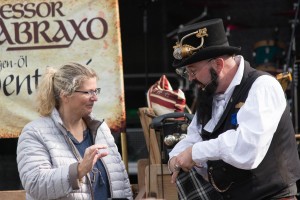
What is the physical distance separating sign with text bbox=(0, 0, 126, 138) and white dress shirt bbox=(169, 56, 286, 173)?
1.82 meters

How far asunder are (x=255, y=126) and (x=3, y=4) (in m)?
2.65

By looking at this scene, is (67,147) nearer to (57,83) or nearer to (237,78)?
(57,83)

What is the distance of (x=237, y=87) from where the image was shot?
12.2 ft

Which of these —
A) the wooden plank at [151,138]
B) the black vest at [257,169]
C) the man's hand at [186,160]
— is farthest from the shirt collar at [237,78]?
the wooden plank at [151,138]

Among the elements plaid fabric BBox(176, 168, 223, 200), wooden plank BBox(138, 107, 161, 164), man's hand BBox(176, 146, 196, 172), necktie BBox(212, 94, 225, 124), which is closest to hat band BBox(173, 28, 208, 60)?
necktie BBox(212, 94, 225, 124)

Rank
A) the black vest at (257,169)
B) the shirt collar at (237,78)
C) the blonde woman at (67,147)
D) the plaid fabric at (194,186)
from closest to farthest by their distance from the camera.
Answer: the black vest at (257,169)
the shirt collar at (237,78)
the plaid fabric at (194,186)
the blonde woman at (67,147)

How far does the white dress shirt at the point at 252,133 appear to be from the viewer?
11.4 feet

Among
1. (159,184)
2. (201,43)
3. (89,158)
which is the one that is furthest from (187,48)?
(159,184)

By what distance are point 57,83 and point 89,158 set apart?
600 mm

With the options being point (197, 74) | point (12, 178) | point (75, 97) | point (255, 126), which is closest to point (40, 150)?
point (75, 97)

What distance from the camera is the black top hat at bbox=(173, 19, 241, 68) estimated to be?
12.2 ft

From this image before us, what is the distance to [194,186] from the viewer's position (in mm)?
4090

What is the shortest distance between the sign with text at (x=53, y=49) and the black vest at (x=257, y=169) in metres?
1.72

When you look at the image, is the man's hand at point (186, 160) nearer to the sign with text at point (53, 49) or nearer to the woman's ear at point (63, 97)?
the woman's ear at point (63, 97)
